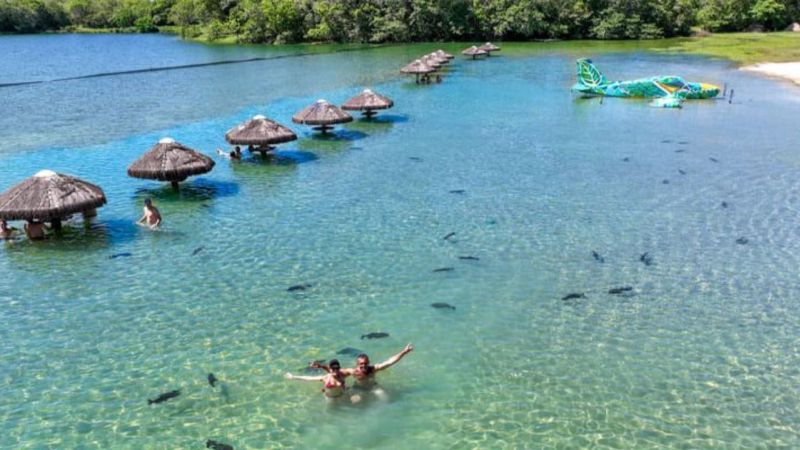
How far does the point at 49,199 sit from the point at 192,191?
5.81 m

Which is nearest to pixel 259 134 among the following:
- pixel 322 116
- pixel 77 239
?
pixel 322 116

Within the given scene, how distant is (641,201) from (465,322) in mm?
10540

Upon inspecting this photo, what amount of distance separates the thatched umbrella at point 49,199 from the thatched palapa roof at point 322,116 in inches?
500

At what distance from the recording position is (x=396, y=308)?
15.1 meters

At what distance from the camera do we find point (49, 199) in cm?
1886

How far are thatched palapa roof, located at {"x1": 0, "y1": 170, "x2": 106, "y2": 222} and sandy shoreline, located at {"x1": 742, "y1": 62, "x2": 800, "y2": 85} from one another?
47452 mm

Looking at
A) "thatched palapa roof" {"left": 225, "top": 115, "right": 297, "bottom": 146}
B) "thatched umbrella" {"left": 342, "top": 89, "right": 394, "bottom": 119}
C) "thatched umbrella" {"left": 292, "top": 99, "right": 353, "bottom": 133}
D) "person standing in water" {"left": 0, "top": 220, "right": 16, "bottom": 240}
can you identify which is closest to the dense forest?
"thatched umbrella" {"left": 342, "top": 89, "right": 394, "bottom": 119}

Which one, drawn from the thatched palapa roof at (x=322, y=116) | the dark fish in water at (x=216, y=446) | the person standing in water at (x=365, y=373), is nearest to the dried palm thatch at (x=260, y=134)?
the thatched palapa roof at (x=322, y=116)

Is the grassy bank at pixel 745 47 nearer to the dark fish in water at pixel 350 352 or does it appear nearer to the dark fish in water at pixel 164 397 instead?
the dark fish in water at pixel 350 352

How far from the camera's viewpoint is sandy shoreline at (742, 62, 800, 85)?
49025 mm

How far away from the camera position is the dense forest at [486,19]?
8819 cm

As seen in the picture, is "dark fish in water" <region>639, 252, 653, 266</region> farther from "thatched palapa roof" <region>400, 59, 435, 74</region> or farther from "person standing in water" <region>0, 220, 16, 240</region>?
"thatched palapa roof" <region>400, 59, 435, 74</region>

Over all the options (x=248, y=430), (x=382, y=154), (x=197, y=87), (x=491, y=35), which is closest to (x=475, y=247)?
(x=248, y=430)

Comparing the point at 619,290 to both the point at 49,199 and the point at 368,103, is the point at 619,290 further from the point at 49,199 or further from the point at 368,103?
the point at 368,103
